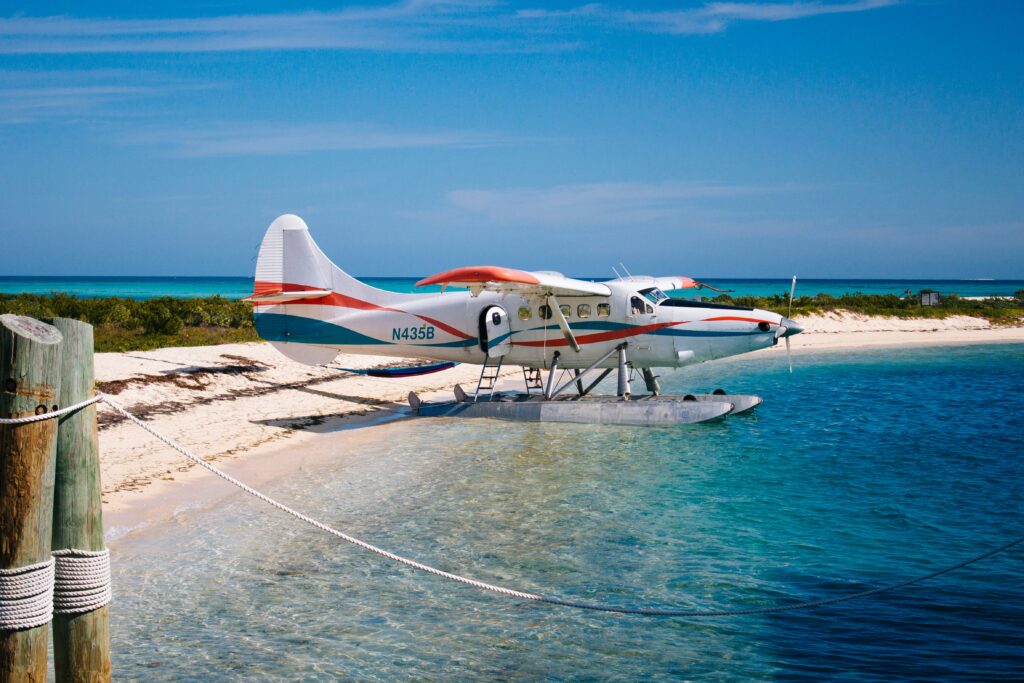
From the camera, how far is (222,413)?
1722 centimetres

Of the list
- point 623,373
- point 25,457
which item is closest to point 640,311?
point 623,373

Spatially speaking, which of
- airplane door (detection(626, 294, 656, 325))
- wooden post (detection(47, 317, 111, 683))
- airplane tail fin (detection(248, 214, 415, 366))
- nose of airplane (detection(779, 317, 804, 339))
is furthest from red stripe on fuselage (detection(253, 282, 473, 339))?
wooden post (detection(47, 317, 111, 683))

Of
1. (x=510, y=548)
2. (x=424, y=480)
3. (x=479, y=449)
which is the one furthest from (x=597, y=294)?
(x=510, y=548)

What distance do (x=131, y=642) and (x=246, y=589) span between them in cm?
131

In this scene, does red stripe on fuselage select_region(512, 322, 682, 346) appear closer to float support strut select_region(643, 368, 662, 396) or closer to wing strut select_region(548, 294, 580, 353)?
wing strut select_region(548, 294, 580, 353)

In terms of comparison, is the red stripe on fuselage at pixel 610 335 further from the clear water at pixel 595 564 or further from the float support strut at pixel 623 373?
the clear water at pixel 595 564

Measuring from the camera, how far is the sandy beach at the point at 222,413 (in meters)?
11.4

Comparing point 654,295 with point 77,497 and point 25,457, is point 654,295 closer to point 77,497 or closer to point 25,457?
point 77,497

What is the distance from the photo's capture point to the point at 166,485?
1145 centimetres

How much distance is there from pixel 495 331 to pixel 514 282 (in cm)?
258

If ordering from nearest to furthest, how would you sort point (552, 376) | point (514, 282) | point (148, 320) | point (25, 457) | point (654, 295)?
point (25, 457) < point (514, 282) < point (654, 295) < point (552, 376) < point (148, 320)

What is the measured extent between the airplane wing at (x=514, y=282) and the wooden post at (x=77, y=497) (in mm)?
9818

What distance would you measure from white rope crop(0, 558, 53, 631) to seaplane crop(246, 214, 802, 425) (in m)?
11.3

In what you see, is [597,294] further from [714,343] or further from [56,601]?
[56,601]
